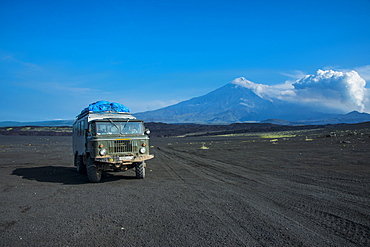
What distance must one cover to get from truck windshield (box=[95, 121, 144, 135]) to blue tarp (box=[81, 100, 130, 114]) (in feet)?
8.27

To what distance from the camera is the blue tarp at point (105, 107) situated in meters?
15.1

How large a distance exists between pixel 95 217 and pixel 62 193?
3662 millimetres

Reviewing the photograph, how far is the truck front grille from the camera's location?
12.3m

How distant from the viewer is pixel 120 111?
51.1 ft

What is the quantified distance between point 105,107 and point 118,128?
2898 millimetres

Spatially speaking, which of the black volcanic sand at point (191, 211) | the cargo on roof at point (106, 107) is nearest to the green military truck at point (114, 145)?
the black volcanic sand at point (191, 211)

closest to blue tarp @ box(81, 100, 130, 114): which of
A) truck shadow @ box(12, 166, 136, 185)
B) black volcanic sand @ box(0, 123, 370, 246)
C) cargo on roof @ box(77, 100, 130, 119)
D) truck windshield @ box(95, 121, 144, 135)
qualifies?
cargo on roof @ box(77, 100, 130, 119)

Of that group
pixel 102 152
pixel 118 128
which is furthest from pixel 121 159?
pixel 118 128

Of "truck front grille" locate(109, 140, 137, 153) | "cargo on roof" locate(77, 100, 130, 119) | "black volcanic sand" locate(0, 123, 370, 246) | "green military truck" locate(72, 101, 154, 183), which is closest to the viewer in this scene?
"black volcanic sand" locate(0, 123, 370, 246)

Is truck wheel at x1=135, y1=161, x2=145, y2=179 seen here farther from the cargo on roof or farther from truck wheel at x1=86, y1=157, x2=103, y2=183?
the cargo on roof

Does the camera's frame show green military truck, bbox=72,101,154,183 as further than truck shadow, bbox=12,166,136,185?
No

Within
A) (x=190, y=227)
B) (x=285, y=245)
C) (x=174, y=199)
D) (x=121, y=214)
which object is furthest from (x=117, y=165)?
(x=285, y=245)

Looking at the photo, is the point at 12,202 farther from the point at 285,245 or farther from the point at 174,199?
the point at 285,245

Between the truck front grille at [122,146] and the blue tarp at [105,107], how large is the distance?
326 centimetres
